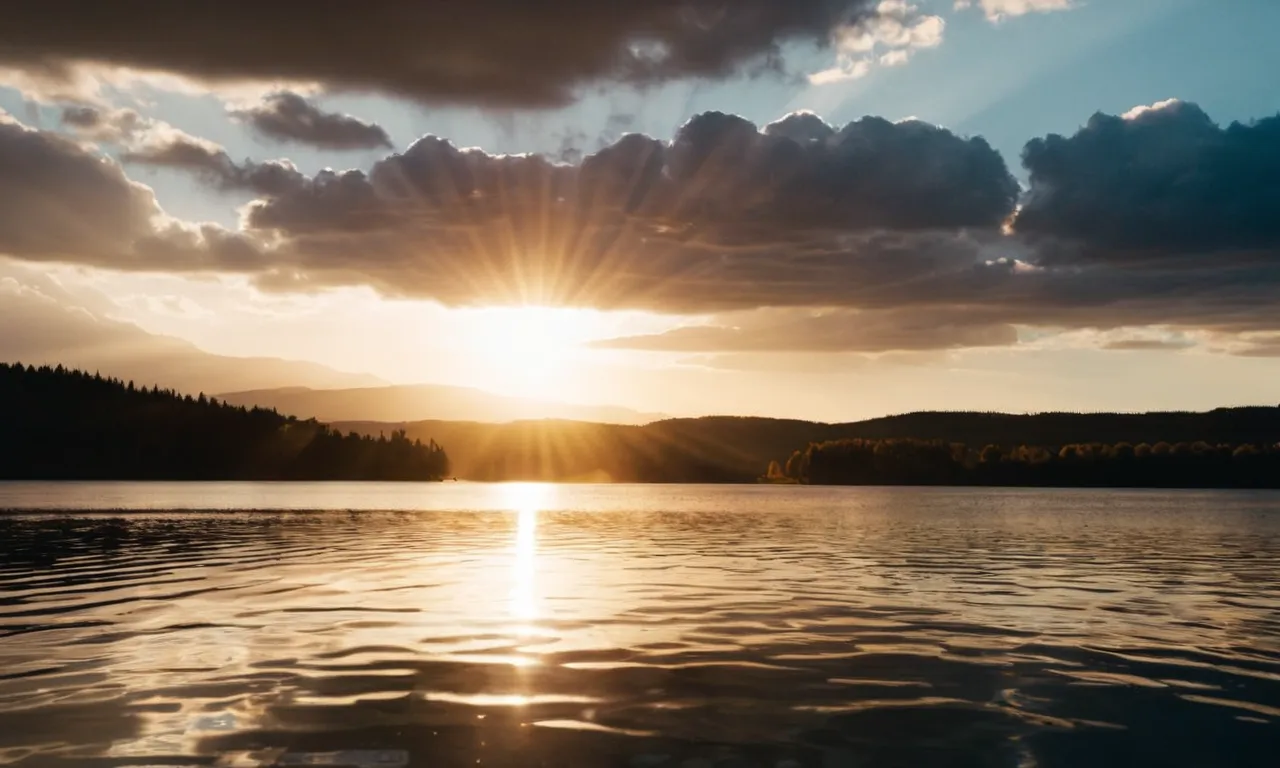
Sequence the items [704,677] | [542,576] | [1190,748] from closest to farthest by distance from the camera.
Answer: [1190,748] < [704,677] < [542,576]

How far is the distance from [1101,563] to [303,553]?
43.2 meters

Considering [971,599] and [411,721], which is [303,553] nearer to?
[971,599]

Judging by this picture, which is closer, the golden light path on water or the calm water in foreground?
the calm water in foreground

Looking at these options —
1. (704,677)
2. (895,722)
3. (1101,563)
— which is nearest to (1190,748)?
(895,722)

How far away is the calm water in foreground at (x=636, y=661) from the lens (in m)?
17.0

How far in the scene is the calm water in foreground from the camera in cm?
1700

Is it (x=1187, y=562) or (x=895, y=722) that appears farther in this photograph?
(x=1187, y=562)

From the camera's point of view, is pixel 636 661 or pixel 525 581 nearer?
pixel 636 661

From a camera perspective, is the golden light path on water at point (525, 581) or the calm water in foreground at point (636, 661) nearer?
the calm water in foreground at point (636, 661)

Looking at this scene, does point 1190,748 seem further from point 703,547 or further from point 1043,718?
point 703,547

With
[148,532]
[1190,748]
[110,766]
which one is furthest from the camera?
[148,532]

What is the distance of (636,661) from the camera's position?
964 inches

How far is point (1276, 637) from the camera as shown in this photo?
29016mm

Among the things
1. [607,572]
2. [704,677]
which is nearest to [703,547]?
[607,572]
